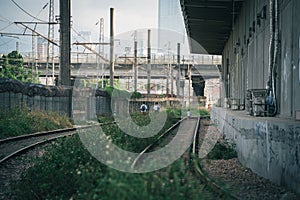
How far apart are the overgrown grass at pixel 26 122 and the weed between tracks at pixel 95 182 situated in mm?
8719

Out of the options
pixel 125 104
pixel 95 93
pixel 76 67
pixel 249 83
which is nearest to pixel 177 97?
pixel 76 67

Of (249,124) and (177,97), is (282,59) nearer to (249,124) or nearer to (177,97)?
(249,124)

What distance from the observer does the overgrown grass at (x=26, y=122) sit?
20.1 m

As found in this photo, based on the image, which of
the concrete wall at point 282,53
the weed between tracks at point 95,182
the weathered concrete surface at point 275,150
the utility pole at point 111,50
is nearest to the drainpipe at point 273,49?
the concrete wall at point 282,53

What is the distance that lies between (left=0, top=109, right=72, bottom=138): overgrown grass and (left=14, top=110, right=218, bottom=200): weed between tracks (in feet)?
28.6

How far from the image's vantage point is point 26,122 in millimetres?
22406

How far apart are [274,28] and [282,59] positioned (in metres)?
0.91

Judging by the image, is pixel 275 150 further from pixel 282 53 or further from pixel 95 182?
pixel 282 53

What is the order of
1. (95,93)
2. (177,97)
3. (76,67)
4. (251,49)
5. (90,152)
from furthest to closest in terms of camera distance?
1. (76,67)
2. (177,97)
3. (95,93)
4. (251,49)
5. (90,152)

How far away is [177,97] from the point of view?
67062 mm

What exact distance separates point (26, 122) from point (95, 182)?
16.2 m

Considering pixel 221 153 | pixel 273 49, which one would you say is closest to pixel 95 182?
pixel 221 153

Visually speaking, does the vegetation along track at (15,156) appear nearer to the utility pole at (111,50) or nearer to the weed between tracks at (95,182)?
the weed between tracks at (95,182)

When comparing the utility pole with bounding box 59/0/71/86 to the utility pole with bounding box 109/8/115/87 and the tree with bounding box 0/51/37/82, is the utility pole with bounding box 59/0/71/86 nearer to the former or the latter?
the utility pole with bounding box 109/8/115/87
